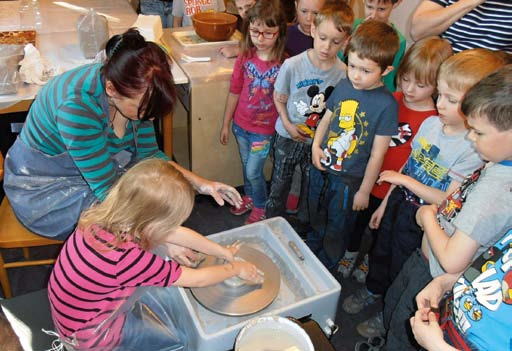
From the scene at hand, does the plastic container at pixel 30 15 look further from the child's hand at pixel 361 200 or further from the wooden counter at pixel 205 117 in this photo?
the child's hand at pixel 361 200

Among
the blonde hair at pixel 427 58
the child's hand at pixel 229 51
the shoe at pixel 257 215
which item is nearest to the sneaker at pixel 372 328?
the shoe at pixel 257 215

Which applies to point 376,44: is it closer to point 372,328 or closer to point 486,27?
point 486,27

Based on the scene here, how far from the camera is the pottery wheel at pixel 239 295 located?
1306 mm

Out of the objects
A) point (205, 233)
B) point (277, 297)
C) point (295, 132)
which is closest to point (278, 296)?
point (277, 297)

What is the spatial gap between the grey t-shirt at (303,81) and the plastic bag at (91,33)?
100 cm

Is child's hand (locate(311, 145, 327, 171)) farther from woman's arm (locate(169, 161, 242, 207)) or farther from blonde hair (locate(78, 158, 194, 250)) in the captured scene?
blonde hair (locate(78, 158, 194, 250))

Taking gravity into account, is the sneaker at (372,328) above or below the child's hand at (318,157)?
below

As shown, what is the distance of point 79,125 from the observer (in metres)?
1.46

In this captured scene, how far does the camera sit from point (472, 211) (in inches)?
42.3

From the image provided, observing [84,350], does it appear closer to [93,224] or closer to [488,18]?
[93,224]

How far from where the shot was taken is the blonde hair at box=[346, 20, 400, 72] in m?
1.61

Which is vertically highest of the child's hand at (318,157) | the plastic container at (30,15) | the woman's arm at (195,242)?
the plastic container at (30,15)

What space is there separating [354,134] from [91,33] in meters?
1.45

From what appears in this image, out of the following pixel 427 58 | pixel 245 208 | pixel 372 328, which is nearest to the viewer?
pixel 427 58
